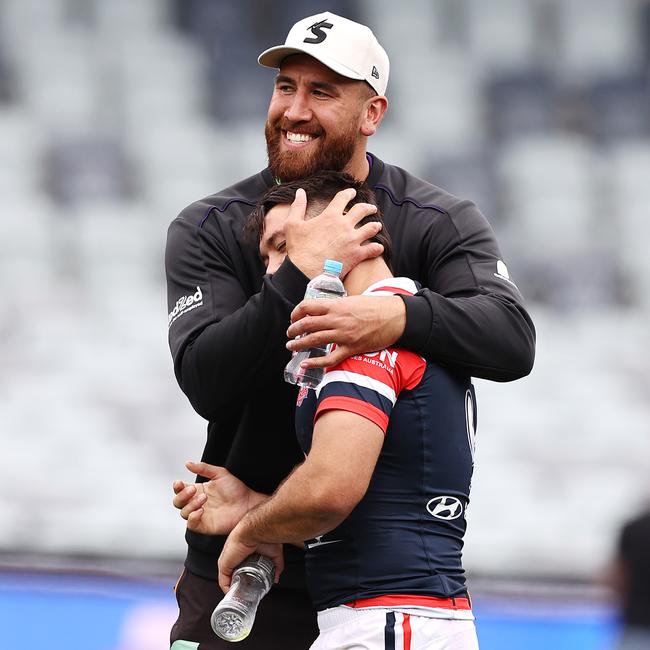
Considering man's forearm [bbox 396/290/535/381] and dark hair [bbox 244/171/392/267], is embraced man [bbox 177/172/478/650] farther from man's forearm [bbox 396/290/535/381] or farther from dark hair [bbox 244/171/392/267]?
dark hair [bbox 244/171/392/267]

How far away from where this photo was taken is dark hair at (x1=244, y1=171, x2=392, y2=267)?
2.61m

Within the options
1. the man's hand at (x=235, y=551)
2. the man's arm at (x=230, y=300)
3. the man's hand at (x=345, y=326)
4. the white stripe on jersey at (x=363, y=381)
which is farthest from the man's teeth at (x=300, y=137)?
the man's hand at (x=235, y=551)

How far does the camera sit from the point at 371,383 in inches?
89.8

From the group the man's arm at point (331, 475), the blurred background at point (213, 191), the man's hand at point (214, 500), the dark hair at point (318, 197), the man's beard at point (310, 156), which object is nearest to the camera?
the man's arm at point (331, 475)

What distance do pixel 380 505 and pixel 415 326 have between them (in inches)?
12.9

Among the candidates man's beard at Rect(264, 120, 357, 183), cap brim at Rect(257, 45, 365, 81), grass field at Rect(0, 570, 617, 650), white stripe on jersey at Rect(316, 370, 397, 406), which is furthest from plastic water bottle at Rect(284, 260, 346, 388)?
grass field at Rect(0, 570, 617, 650)

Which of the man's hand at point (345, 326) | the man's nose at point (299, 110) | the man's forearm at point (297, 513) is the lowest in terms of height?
the man's forearm at point (297, 513)

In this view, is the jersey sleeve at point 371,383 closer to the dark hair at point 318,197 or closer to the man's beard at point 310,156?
the dark hair at point 318,197

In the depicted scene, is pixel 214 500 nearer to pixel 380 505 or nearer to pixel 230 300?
pixel 230 300

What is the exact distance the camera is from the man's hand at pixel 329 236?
247 cm

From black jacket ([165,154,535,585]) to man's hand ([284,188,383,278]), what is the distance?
34 mm

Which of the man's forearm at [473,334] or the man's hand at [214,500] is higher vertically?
the man's forearm at [473,334]

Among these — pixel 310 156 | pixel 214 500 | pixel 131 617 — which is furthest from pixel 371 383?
pixel 131 617

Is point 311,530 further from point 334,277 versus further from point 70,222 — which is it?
point 70,222
